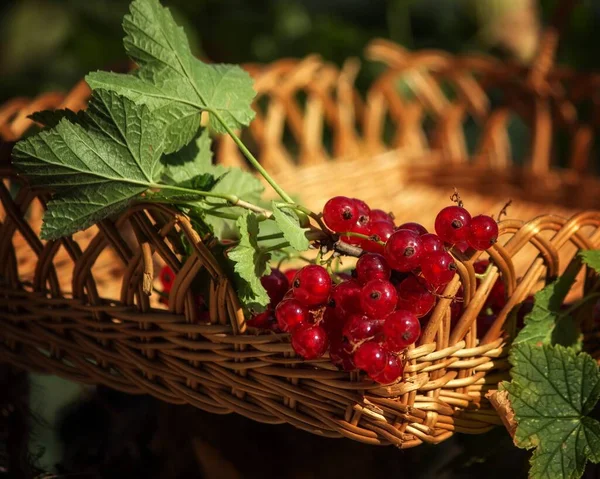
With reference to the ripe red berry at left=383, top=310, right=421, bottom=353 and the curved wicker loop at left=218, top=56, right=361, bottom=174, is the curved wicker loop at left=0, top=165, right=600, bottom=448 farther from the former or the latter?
the curved wicker loop at left=218, top=56, right=361, bottom=174

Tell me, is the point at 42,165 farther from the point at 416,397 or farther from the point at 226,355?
the point at 416,397

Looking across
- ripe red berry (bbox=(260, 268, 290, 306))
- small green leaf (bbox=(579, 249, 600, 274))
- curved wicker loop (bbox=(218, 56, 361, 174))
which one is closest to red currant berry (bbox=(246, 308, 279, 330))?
ripe red berry (bbox=(260, 268, 290, 306))

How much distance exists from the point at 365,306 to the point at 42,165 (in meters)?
0.27

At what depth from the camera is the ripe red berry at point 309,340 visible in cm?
55

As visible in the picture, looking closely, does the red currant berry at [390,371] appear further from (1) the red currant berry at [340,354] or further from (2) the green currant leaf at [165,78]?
(2) the green currant leaf at [165,78]

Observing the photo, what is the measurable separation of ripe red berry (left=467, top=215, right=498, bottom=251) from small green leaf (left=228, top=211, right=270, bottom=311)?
0.51 ft

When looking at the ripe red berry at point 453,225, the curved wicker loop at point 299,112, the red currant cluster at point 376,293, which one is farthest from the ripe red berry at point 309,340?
the curved wicker loop at point 299,112

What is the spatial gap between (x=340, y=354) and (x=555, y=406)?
0.58 feet

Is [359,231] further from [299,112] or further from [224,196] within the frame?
[299,112]

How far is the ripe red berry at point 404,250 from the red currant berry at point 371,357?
2.3 inches

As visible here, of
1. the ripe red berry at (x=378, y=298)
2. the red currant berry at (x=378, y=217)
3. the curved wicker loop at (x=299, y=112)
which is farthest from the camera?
the curved wicker loop at (x=299, y=112)

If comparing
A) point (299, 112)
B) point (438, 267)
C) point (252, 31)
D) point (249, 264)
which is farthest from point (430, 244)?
point (252, 31)

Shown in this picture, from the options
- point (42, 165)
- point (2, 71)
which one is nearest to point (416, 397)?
point (42, 165)

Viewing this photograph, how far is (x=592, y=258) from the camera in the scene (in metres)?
0.61
